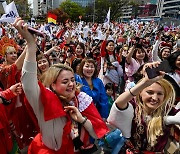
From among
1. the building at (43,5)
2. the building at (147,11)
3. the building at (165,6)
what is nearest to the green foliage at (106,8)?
the building at (147,11)

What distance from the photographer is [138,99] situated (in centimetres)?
197

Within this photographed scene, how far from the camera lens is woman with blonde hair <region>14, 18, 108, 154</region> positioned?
5.87 feet

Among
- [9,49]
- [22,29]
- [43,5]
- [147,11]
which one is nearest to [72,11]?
[147,11]

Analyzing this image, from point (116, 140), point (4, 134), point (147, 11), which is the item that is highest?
point (147, 11)

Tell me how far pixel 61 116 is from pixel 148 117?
66 cm

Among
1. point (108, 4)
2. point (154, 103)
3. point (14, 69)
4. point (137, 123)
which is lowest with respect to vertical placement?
point (137, 123)

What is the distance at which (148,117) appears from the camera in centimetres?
192

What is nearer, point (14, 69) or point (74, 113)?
point (74, 113)

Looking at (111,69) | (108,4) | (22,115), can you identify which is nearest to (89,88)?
(22,115)

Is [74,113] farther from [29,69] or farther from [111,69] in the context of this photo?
[111,69]

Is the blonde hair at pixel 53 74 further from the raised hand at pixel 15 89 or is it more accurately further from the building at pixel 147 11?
the building at pixel 147 11

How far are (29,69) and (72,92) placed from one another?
1.47 feet

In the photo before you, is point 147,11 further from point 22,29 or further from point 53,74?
point 22,29

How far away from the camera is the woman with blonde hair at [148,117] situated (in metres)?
1.81
